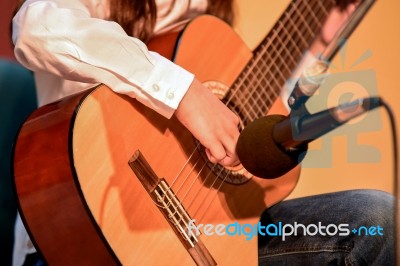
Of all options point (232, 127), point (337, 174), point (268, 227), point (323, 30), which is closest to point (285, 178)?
point (268, 227)

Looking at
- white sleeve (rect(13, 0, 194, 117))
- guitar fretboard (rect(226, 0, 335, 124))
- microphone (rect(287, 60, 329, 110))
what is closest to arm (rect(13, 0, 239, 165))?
white sleeve (rect(13, 0, 194, 117))

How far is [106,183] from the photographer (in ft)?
2.46

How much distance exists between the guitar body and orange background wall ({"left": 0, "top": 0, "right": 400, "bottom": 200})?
58cm

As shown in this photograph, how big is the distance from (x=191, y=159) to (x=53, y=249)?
24 centimetres

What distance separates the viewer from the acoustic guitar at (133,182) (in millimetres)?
742

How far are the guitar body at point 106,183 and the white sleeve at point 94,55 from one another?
3 cm

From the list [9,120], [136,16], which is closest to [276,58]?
[136,16]

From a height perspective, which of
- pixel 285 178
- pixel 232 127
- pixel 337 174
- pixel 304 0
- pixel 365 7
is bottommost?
pixel 337 174

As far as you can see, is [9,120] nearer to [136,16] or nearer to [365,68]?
[136,16]

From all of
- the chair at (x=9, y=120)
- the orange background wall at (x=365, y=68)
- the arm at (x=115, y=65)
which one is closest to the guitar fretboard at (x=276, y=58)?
the arm at (x=115, y=65)

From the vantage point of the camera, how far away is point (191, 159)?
859 millimetres

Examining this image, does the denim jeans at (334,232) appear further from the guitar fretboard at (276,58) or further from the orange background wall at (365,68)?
the orange background wall at (365,68)

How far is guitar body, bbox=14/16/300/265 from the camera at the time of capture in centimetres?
74

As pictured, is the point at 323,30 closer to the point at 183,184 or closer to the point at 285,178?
the point at 285,178
